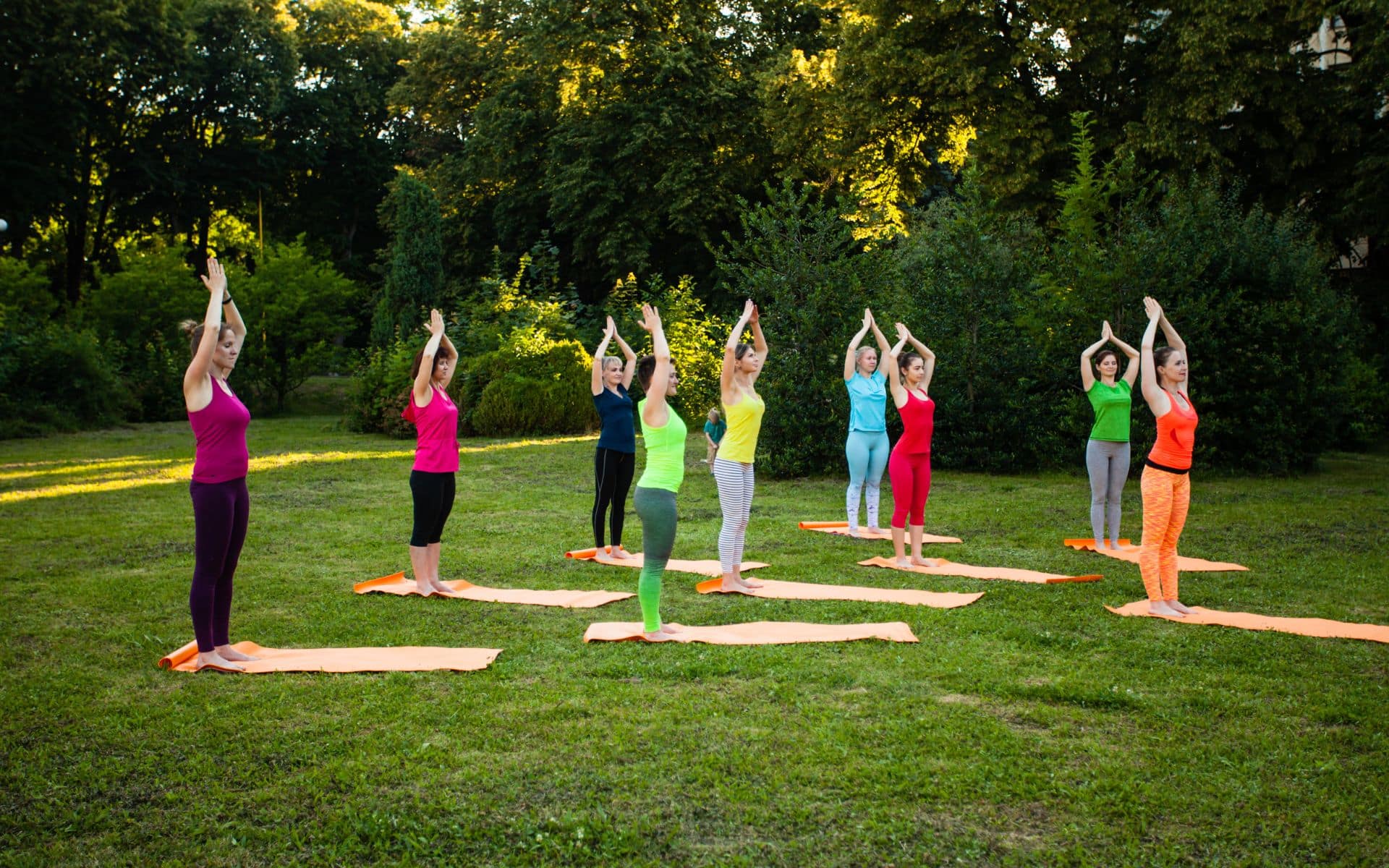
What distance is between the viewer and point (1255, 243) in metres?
16.0

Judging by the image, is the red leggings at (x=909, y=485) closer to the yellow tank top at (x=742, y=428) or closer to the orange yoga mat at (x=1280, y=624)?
the yellow tank top at (x=742, y=428)

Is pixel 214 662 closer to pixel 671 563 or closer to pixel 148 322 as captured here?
pixel 671 563

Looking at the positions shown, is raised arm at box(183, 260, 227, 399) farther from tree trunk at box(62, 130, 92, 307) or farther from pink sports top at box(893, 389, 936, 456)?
tree trunk at box(62, 130, 92, 307)

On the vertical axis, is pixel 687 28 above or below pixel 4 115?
above

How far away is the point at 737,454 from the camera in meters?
8.02

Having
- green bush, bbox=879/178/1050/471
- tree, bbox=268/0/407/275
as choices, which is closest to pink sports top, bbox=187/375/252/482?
green bush, bbox=879/178/1050/471

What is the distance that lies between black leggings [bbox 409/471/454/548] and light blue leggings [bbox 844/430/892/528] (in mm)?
4394

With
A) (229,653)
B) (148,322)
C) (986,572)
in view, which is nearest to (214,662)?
(229,653)

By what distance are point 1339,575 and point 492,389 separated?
16.1 meters

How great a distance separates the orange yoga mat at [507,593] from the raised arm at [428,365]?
1.41 m

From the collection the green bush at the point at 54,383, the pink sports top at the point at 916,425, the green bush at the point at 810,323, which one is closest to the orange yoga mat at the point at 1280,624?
the pink sports top at the point at 916,425

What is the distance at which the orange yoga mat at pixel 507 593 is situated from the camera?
25.1 feet

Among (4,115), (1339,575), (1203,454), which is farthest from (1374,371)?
(4,115)

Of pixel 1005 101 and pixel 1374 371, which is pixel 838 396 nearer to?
pixel 1005 101
